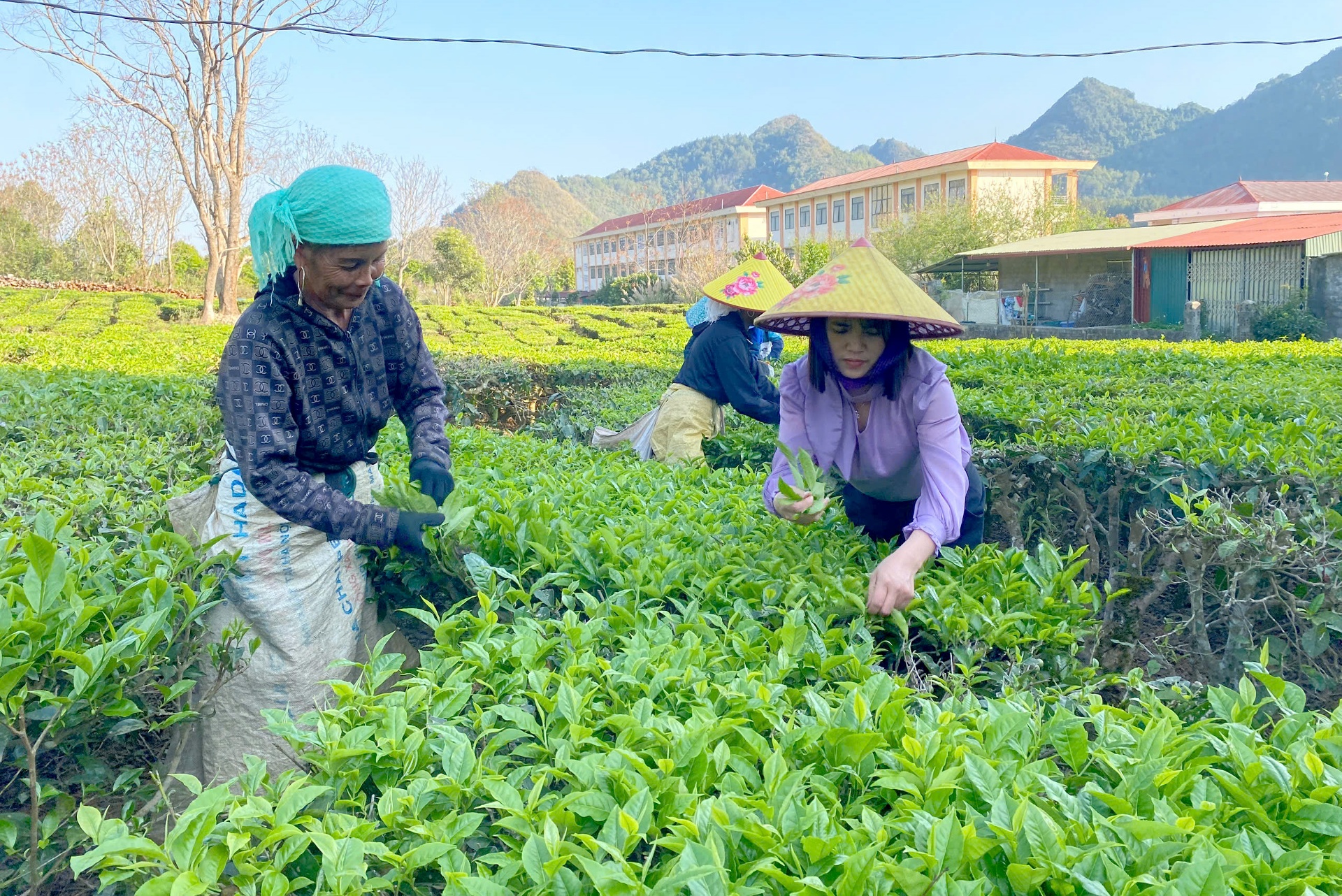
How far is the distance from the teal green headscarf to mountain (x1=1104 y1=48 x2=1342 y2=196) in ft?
364

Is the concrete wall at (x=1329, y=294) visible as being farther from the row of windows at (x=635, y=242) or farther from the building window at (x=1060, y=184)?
the building window at (x=1060, y=184)

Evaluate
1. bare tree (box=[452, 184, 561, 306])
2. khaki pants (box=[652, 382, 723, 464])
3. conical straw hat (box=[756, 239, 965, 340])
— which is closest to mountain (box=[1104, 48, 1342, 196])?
bare tree (box=[452, 184, 561, 306])

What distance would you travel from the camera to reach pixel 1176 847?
1.18 m

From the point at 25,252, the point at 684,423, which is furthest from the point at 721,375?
the point at 25,252

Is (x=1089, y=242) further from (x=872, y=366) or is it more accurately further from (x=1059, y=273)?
(x=872, y=366)

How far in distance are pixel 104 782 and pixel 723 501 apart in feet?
6.09

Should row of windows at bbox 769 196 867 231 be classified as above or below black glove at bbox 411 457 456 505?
above

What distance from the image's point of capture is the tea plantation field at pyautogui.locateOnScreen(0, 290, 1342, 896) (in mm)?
1218

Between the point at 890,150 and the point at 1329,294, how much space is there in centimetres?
14943

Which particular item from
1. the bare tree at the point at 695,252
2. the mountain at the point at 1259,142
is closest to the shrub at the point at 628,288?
the bare tree at the point at 695,252

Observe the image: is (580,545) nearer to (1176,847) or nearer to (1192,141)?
(1176,847)

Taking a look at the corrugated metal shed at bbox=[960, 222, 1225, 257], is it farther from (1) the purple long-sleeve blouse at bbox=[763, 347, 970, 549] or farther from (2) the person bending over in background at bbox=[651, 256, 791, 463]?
(1) the purple long-sleeve blouse at bbox=[763, 347, 970, 549]

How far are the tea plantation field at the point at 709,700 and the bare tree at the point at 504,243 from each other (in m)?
46.8

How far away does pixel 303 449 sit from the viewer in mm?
2590
